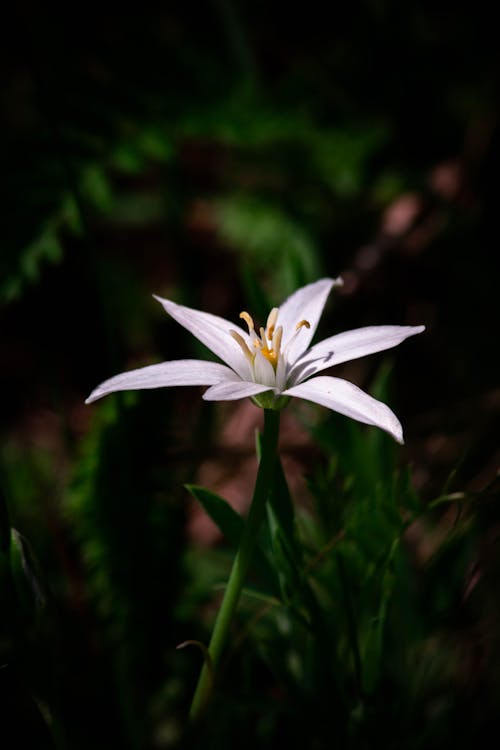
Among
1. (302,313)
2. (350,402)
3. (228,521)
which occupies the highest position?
(302,313)

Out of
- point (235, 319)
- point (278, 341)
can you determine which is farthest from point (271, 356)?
point (235, 319)

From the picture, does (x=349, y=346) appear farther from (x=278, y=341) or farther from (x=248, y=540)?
(x=248, y=540)

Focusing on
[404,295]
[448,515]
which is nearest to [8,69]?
[404,295]

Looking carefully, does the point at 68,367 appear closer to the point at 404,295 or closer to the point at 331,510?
the point at 404,295

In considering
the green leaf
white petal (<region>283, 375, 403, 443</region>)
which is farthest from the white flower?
the green leaf

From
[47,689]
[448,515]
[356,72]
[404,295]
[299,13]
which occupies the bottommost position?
[448,515]

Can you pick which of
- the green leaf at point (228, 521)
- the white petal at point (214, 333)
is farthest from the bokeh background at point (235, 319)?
the white petal at point (214, 333)

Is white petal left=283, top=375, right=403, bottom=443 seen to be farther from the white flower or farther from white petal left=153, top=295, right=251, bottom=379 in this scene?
white petal left=153, top=295, right=251, bottom=379
